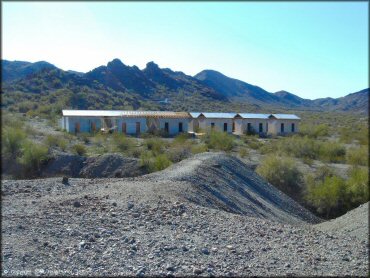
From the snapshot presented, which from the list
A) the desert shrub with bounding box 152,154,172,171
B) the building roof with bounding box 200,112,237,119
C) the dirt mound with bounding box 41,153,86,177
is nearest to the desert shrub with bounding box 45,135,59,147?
the dirt mound with bounding box 41,153,86,177

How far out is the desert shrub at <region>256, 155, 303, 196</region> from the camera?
26281 millimetres

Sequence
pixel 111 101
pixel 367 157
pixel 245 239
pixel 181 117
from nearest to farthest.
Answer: pixel 245 239, pixel 367 157, pixel 181 117, pixel 111 101

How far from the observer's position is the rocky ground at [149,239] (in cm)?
788

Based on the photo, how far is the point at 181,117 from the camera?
52844 mm

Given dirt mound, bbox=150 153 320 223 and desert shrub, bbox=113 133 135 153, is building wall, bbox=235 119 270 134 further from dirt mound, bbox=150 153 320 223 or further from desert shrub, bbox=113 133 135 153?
dirt mound, bbox=150 153 320 223

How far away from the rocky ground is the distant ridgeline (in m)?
33.8

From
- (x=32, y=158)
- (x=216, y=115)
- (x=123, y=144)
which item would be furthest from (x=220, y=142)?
(x=32, y=158)

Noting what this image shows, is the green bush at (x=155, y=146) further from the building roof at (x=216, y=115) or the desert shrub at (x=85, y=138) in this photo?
the building roof at (x=216, y=115)

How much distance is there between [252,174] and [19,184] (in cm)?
1184

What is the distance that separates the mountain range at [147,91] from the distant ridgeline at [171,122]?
22.8 feet

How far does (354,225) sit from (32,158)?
17171mm

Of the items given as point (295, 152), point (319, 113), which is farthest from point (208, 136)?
point (319, 113)

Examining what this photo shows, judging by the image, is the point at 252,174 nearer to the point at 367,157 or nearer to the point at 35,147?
the point at 35,147

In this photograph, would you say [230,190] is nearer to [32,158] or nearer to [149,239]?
[149,239]
